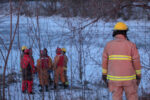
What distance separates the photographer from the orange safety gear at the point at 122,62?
3.24 m

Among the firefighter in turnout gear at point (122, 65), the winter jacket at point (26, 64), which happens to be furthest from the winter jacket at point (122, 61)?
the winter jacket at point (26, 64)

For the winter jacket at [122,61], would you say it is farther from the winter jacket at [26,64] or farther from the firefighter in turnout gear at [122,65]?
the winter jacket at [26,64]

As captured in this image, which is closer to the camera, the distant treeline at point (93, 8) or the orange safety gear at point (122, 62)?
the orange safety gear at point (122, 62)

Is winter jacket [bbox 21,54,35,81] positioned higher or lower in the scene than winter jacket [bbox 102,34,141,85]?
lower

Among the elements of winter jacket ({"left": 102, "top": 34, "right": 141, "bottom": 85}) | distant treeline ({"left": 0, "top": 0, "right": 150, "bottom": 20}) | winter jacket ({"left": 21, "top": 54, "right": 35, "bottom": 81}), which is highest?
distant treeline ({"left": 0, "top": 0, "right": 150, "bottom": 20})

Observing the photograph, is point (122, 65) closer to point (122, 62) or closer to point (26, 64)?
point (122, 62)

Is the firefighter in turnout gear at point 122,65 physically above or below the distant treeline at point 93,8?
below

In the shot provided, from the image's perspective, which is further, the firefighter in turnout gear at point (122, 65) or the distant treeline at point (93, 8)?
the distant treeline at point (93, 8)

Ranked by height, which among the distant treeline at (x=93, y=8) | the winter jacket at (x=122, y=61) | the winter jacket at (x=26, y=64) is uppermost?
the distant treeline at (x=93, y=8)

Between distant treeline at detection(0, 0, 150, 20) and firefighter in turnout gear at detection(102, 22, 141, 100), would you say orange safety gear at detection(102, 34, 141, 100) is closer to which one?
firefighter in turnout gear at detection(102, 22, 141, 100)

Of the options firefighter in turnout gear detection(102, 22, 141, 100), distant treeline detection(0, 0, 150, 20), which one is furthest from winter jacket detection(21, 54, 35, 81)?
firefighter in turnout gear detection(102, 22, 141, 100)

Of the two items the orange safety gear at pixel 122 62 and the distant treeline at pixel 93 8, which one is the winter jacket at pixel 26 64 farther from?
the orange safety gear at pixel 122 62

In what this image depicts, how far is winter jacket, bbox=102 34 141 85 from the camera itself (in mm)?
3244

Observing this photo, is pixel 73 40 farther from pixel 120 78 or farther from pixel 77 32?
pixel 120 78
